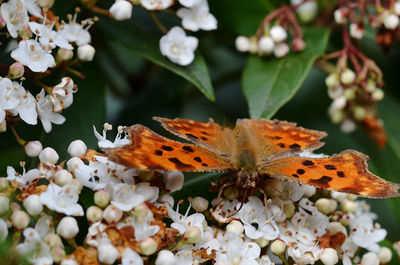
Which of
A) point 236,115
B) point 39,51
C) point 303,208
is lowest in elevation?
point 236,115

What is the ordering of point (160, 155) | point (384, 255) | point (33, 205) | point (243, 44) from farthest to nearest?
1. point (243, 44)
2. point (384, 255)
3. point (160, 155)
4. point (33, 205)

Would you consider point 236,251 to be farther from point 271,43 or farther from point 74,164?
point 271,43

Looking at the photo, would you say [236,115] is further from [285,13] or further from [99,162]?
[99,162]

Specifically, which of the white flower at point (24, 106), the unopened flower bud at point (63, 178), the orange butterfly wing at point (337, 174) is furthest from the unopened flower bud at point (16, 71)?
the orange butterfly wing at point (337, 174)

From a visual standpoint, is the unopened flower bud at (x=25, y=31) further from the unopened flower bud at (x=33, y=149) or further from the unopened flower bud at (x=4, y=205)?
the unopened flower bud at (x=4, y=205)

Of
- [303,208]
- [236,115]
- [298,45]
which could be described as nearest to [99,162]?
[303,208]

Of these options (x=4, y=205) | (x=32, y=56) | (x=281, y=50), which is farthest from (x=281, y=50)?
(x=4, y=205)

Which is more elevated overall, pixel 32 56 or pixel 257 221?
pixel 32 56
